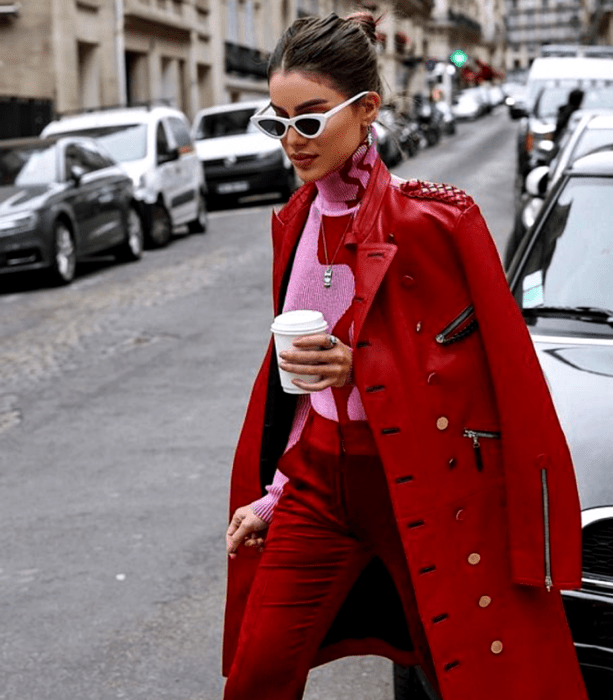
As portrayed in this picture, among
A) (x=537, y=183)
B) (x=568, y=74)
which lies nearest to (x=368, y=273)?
(x=537, y=183)

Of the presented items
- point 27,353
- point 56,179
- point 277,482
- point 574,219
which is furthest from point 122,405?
point 56,179

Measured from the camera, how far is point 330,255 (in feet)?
8.73

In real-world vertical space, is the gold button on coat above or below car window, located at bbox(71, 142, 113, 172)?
above

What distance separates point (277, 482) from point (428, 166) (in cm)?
3010

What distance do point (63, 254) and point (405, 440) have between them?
477 inches

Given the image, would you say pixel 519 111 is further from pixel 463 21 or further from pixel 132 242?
pixel 463 21

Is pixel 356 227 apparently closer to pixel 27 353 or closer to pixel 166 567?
pixel 166 567

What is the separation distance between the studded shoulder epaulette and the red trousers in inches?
16.9

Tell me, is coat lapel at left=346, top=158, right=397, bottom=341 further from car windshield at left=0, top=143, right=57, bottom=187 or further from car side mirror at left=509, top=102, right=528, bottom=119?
car side mirror at left=509, top=102, right=528, bottom=119

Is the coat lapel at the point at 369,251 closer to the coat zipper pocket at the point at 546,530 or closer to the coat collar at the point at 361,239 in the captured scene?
the coat collar at the point at 361,239

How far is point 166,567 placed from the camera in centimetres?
514

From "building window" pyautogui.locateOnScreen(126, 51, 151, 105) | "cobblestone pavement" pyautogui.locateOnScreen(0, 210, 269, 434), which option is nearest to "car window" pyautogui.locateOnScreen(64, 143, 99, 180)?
"cobblestone pavement" pyautogui.locateOnScreen(0, 210, 269, 434)

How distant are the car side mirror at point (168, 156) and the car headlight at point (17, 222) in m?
4.43

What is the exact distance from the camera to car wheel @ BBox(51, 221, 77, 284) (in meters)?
14.0
